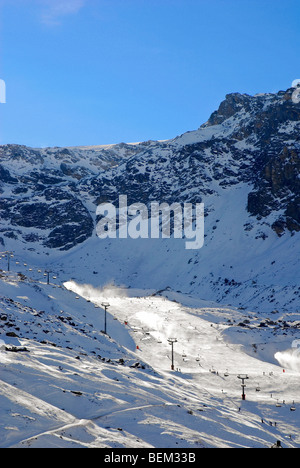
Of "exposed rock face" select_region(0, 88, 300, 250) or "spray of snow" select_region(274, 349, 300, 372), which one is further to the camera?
"exposed rock face" select_region(0, 88, 300, 250)

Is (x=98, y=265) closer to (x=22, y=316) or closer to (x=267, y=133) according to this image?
(x=267, y=133)

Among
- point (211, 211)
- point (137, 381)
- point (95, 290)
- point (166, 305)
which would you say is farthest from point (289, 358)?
point (211, 211)

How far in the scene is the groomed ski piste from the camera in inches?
565

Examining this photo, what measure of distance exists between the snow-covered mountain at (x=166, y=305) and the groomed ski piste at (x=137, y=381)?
0.12 meters

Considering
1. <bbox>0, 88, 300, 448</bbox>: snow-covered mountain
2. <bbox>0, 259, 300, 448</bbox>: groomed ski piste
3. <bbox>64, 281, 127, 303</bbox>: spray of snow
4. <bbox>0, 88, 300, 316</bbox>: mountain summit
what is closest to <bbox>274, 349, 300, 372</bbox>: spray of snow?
<bbox>0, 259, 300, 448</bbox>: groomed ski piste

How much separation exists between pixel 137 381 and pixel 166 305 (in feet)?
174

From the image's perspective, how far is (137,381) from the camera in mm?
24969

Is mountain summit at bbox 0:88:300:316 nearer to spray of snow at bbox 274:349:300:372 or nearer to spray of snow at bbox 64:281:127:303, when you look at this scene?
spray of snow at bbox 64:281:127:303

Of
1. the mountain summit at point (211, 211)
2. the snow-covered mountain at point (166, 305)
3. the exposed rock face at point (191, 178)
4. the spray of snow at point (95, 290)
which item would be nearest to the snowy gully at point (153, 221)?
the mountain summit at point (211, 211)

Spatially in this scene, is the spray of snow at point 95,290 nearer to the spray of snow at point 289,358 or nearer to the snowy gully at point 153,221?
the snowy gully at point 153,221

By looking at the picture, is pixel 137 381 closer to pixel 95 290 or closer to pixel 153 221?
pixel 95 290

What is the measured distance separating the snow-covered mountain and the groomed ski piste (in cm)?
12

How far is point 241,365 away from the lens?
144 ft

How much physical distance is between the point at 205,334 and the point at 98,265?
268 ft
